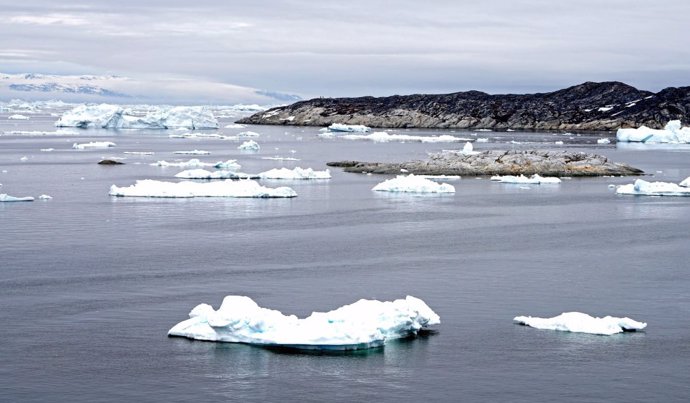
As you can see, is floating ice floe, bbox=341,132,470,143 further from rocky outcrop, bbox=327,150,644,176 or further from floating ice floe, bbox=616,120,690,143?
rocky outcrop, bbox=327,150,644,176

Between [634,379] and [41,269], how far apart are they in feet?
43.9

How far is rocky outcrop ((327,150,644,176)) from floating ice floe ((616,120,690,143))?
30.1 metres

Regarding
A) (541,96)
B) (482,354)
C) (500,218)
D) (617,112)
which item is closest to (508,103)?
(541,96)

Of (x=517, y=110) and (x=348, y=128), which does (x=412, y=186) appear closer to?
(x=348, y=128)

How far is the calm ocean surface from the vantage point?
14.9 meters

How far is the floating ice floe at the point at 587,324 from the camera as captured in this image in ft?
57.7

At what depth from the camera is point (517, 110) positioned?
105750 mm

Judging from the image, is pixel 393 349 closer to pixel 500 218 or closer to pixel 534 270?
pixel 534 270

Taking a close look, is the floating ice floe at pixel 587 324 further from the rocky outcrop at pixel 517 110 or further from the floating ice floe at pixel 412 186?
the rocky outcrop at pixel 517 110

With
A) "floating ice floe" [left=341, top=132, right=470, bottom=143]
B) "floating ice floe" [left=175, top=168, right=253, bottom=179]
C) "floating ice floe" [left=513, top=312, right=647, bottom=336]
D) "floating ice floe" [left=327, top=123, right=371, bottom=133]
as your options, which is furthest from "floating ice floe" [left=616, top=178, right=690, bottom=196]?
"floating ice floe" [left=327, top=123, right=371, bottom=133]

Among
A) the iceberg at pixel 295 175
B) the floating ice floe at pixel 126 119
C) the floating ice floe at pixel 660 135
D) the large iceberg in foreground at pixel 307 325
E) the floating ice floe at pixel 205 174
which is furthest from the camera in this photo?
the floating ice floe at pixel 126 119

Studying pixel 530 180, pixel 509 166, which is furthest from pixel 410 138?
pixel 530 180

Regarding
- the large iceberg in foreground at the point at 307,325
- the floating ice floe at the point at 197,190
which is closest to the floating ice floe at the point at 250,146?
the floating ice floe at the point at 197,190

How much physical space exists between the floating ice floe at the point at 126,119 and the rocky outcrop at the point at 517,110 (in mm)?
19769
